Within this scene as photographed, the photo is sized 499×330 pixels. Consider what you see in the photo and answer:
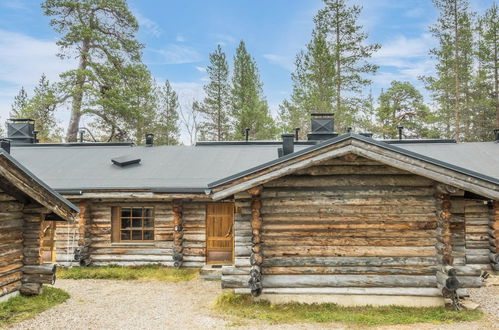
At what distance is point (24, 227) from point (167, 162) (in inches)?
257

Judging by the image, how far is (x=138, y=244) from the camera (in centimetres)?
1181

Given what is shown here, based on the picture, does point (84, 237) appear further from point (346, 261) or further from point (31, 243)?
point (346, 261)

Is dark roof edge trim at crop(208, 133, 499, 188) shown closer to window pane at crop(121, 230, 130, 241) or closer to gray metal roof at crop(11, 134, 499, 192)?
gray metal roof at crop(11, 134, 499, 192)

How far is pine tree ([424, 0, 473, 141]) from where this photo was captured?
22.8m

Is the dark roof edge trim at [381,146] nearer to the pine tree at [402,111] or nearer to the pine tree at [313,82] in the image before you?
the pine tree at [313,82]

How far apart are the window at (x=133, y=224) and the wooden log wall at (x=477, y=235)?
11059 millimetres

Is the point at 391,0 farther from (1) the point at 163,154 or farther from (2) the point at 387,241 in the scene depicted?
(2) the point at 387,241

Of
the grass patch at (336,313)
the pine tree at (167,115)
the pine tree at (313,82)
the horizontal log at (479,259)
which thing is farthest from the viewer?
the pine tree at (167,115)

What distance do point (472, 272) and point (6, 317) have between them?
10.0 metres

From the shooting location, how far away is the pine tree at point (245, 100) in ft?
94.3

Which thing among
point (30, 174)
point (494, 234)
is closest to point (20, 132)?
point (30, 174)

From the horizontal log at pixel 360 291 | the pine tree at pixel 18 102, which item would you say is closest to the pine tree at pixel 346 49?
the horizontal log at pixel 360 291

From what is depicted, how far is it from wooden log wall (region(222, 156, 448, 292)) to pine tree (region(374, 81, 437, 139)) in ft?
79.1

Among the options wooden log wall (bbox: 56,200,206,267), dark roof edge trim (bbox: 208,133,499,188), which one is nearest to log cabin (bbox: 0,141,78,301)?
wooden log wall (bbox: 56,200,206,267)
